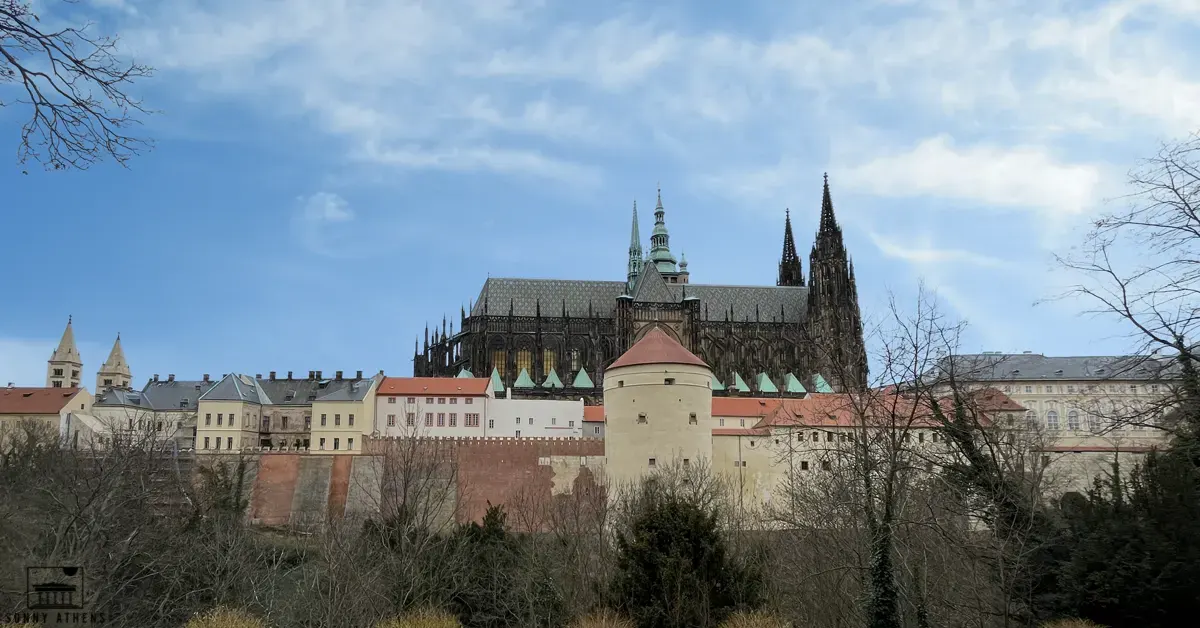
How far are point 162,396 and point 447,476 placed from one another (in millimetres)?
32014

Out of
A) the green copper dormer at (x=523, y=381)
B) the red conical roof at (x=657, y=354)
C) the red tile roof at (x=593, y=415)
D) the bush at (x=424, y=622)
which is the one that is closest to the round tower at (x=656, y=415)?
the red conical roof at (x=657, y=354)

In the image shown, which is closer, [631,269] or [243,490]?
[243,490]

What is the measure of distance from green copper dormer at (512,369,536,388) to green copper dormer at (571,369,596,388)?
3590 mm

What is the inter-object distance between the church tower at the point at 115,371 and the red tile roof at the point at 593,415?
61185 mm

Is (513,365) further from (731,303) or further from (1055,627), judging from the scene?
(1055,627)

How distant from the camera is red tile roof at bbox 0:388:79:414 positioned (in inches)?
2736

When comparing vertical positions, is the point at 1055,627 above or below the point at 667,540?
below

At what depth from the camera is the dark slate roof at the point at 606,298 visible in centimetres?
9162

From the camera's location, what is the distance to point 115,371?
350 ft

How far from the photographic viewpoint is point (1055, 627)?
62.4 ft

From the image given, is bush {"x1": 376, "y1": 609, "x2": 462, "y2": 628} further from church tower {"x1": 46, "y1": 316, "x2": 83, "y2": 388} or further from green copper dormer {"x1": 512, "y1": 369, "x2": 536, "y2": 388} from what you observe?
church tower {"x1": 46, "y1": 316, "x2": 83, "y2": 388}

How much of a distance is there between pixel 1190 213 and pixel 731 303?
8837 cm

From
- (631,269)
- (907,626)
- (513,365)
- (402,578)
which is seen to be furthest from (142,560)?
(631,269)
